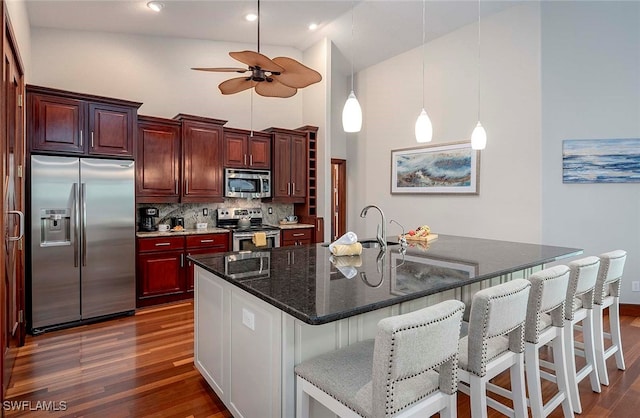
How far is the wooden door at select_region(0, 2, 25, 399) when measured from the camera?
7.66 ft

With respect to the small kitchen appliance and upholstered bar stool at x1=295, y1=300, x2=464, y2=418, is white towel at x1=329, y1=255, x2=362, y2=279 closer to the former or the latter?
upholstered bar stool at x1=295, y1=300, x2=464, y2=418

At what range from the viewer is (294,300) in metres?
1.47

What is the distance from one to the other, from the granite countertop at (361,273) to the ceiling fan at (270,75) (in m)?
1.34

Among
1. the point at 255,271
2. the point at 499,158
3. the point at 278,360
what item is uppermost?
the point at 499,158

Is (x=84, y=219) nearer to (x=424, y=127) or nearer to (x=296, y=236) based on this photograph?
(x=296, y=236)

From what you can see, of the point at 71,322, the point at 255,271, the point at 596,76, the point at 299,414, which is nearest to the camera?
the point at 299,414

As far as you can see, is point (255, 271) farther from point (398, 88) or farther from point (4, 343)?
point (398, 88)

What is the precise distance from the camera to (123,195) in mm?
3812

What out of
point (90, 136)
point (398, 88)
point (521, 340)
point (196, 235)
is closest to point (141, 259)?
point (196, 235)

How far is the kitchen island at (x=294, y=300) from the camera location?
156cm

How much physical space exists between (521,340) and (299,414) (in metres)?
1.08

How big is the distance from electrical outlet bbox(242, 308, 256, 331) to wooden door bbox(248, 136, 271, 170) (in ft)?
11.8

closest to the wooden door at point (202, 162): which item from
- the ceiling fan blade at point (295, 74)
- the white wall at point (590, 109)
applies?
the ceiling fan blade at point (295, 74)

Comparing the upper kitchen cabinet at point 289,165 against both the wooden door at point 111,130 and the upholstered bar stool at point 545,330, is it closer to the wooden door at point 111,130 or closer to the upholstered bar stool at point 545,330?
the wooden door at point 111,130
